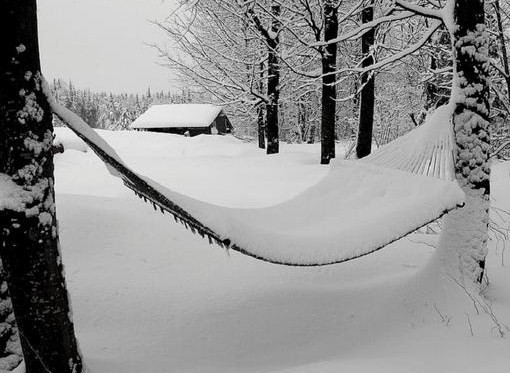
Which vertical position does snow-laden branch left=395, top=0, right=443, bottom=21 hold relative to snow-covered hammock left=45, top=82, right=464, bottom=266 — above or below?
above

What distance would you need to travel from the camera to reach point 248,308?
11.2 feet

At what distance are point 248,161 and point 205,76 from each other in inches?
160

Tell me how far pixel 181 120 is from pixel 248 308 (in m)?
30.5

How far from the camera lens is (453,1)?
3.35m

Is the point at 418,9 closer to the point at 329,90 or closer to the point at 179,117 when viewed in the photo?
the point at 329,90

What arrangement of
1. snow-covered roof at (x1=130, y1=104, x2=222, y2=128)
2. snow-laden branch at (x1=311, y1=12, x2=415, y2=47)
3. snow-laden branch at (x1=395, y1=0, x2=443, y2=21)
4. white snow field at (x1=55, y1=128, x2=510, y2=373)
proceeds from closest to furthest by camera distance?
white snow field at (x1=55, y1=128, x2=510, y2=373) < snow-laden branch at (x1=395, y1=0, x2=443, y2=21) < snow-laden branch at (x1=311, y1=12, x2=415, y2=47) < snow-covered roof at (x1=130, y1=104, x2=222, y2=128)

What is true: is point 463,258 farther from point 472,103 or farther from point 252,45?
point 252,45

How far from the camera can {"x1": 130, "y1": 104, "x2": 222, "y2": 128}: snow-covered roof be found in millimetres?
32656

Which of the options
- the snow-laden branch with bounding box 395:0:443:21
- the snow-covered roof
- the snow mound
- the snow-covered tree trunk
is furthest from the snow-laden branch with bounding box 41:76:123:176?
the snow-covered roof

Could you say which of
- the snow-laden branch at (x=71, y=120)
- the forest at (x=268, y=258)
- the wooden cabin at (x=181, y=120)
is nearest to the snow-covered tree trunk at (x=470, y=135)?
the forest at (x=268, y=258)

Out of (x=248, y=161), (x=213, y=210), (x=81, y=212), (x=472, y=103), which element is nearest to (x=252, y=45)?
(x=248, y=161)

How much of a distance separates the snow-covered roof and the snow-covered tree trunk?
29564mm

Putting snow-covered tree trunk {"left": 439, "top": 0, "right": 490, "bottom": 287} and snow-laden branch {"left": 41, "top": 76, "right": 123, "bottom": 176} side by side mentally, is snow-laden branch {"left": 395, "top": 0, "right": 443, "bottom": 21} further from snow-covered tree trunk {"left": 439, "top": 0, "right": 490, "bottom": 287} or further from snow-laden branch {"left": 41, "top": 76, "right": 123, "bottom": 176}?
snow-laden branch {"left": 41, "top": 76, "right": 123, "bottom": 176}

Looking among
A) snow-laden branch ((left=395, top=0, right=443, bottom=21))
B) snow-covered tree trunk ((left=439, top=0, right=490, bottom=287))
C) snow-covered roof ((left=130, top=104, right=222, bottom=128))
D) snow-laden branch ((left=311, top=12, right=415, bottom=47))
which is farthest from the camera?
snow-covered roof ((left=130, top=104, right=222, bottom=128))
